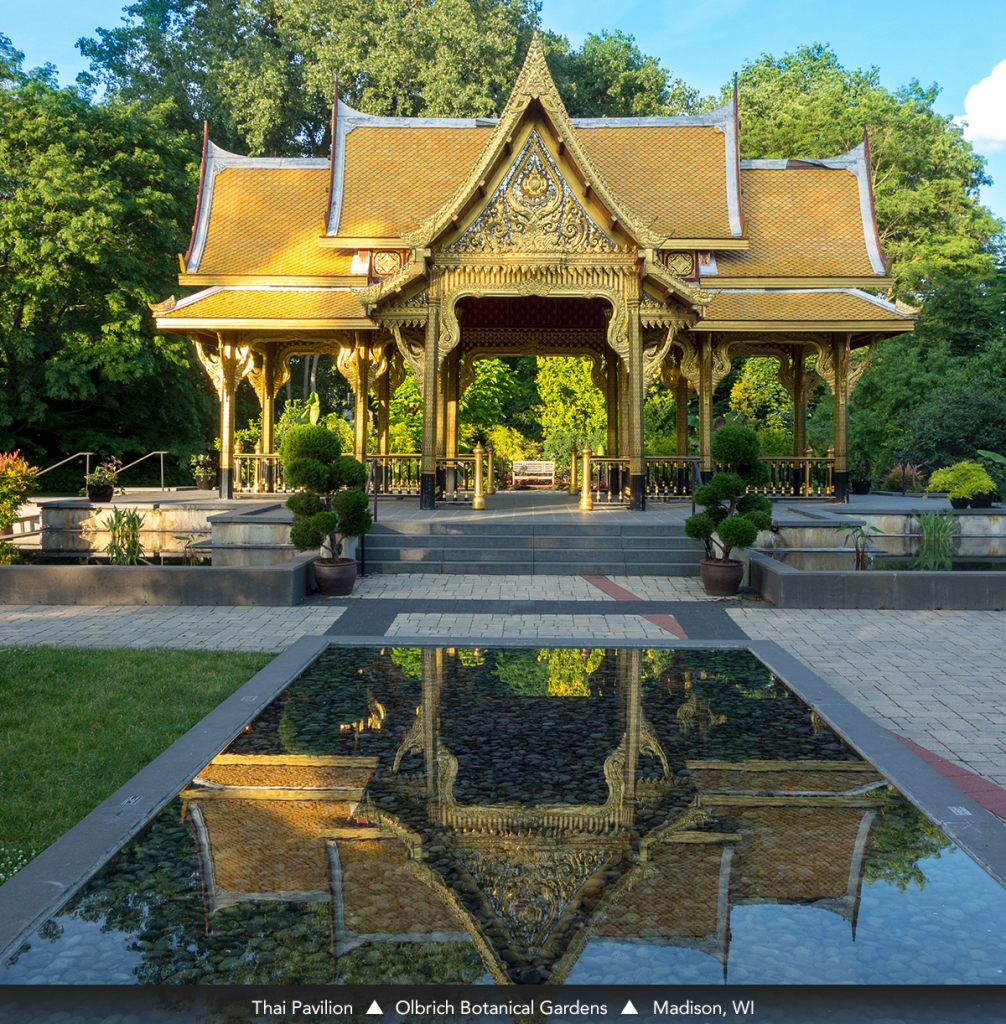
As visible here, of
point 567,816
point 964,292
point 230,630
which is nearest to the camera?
point 567,816

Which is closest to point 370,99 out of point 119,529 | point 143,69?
point 143,69

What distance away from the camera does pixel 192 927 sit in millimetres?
3445

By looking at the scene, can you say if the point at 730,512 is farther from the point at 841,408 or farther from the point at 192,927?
the point at 192,927

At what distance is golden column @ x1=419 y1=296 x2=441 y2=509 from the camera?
17484mm

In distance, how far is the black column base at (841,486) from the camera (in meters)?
20.6

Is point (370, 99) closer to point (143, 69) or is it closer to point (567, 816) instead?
point (143, 69)

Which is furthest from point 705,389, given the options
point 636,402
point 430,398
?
point 430,398

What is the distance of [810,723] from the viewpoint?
6.16 m

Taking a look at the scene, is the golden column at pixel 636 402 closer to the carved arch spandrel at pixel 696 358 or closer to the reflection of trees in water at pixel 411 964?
the carved arch spandrel at pixel 696 358

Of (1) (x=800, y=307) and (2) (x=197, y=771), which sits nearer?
(2) (x=197, y=771)

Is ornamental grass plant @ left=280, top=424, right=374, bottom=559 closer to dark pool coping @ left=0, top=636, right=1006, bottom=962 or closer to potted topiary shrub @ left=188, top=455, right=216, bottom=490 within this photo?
dark pool coping @ left=0, top=636, right=1006, bottom=962

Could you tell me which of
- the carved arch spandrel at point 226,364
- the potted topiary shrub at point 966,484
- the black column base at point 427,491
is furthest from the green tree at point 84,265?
the potted topiary shrub at point 966,484

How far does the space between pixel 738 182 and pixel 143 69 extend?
3585 cm

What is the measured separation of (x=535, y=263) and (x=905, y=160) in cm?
3326
